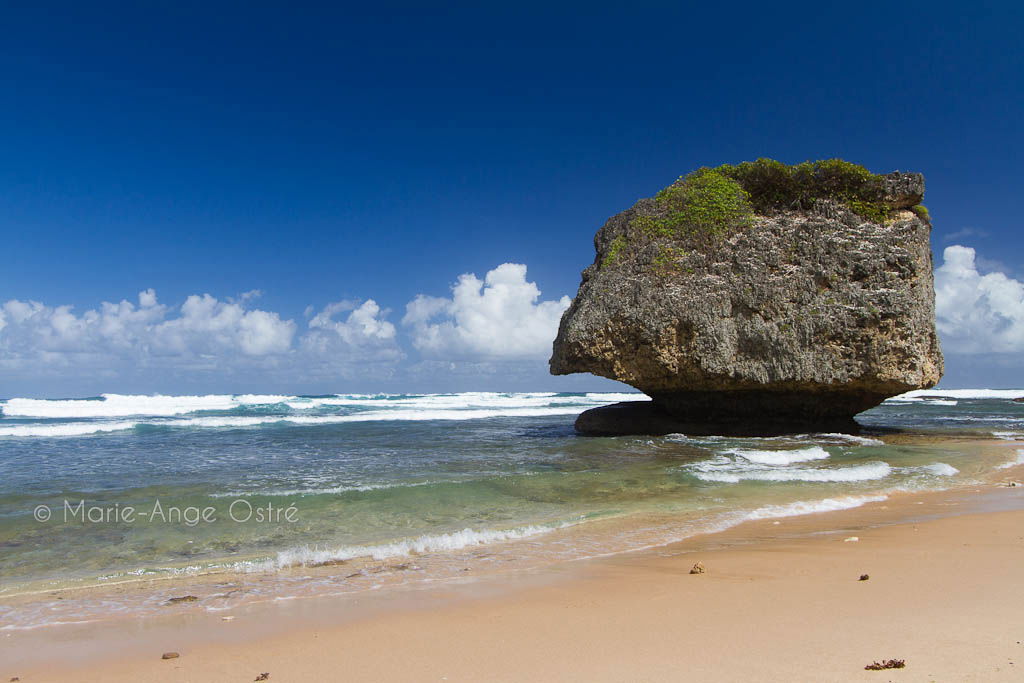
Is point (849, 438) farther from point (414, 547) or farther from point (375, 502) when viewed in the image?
point (414, 547)

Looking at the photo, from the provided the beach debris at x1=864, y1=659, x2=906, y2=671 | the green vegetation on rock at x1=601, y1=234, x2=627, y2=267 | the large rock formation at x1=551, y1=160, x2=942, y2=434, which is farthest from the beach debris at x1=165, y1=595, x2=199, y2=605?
the green vegetation on rock at x1=601, y1=234, x2=627, y2=267

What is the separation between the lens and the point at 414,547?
6559 mm

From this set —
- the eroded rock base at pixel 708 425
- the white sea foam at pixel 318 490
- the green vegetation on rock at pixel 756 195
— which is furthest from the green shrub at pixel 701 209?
the white sea foam at pixel 318 490

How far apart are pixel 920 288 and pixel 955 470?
6.58 meters

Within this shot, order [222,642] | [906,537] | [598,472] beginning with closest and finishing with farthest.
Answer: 1. [222,642]
2. [906,537]
3. [598,472]

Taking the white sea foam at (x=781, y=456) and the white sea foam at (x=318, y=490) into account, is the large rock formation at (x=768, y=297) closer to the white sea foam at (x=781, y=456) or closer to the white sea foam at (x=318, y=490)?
the white sea foam at (x=781, y=456)

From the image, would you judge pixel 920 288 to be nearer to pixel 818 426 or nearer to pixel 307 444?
pixel 818 426

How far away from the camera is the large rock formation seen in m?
15.9

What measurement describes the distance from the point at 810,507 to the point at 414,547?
5.70 m

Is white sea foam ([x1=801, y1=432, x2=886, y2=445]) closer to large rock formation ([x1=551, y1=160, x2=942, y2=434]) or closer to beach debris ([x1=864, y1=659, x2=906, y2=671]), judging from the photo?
large rock formation ([x1=551, y1=160, x2=942, y2=434])

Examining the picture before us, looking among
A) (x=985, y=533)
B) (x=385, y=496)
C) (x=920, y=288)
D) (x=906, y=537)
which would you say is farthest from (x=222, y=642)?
(x=920, y=288)

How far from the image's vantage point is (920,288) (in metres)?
16.1

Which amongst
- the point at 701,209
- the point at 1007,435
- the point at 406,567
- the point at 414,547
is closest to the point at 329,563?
the point at 406,567

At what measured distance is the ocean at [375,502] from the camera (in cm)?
573
